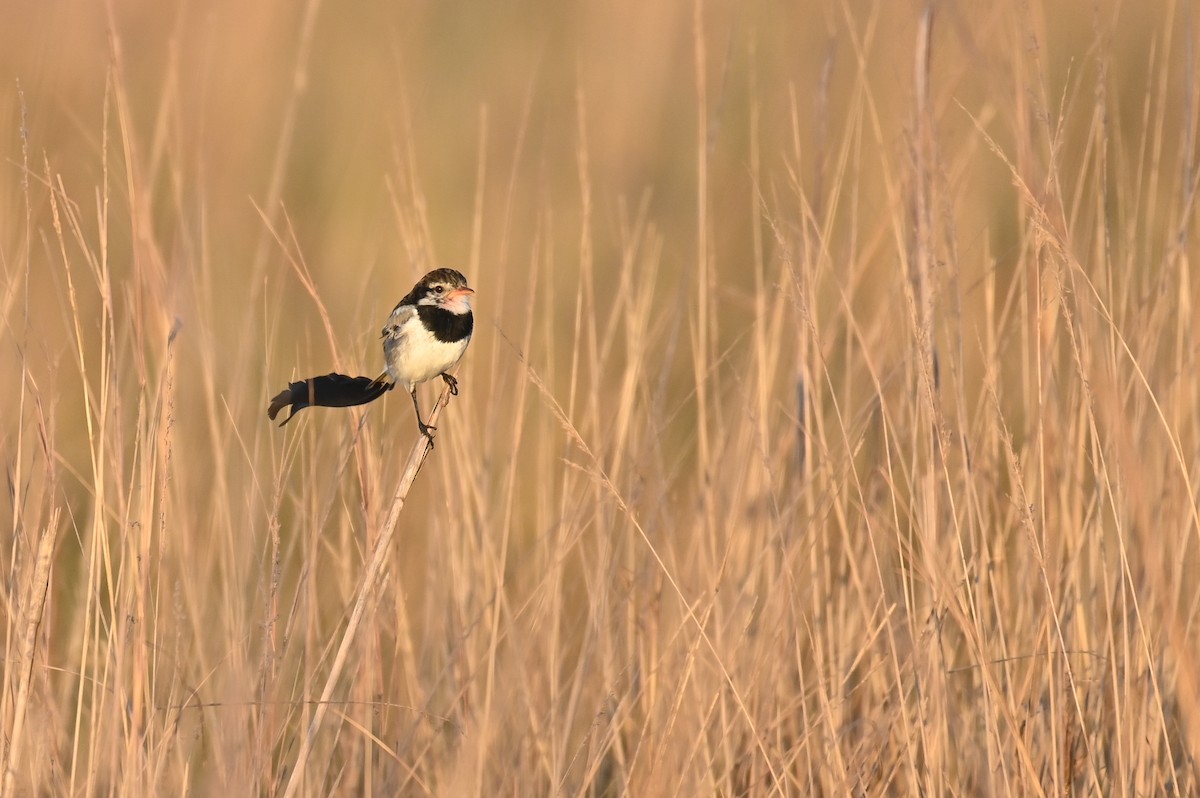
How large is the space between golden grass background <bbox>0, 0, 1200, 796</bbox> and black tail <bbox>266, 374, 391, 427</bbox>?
0.15 ft

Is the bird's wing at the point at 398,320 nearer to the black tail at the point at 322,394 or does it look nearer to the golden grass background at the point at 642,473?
the golden grass background at the point at 642,473

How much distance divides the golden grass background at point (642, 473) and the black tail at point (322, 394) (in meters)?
0.05

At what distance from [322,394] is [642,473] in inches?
32.4

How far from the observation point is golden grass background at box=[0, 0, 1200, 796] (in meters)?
1.85

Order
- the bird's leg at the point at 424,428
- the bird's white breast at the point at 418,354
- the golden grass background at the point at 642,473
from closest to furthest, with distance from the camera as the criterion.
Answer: the golden grass background at the point at 642,473 → the bird's leg at the point at 424,428 → the bird's white breast at the point at 418,354

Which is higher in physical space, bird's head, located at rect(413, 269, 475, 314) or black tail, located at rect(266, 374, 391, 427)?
bird's head, located at rect(413, 269, 475, 314)

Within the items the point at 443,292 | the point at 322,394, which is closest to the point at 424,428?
the point at 322,394

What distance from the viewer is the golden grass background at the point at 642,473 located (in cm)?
185

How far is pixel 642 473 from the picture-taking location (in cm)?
263

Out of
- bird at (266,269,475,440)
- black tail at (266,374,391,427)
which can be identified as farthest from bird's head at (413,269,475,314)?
black tail at (266,374,391,427)

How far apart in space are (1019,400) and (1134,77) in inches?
68.0

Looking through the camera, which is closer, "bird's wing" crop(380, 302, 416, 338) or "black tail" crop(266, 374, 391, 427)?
"black tail" crop(266, 374, 391, 427)

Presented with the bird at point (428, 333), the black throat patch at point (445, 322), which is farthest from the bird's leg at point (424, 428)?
the black throat patch at point (445, 322)

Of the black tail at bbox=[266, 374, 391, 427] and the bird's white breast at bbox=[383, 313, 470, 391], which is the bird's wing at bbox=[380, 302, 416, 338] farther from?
the black tail at bbox=[266, 374, 391, 427]
